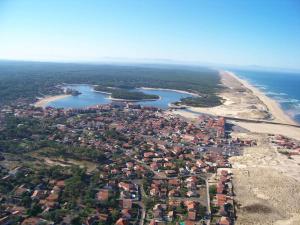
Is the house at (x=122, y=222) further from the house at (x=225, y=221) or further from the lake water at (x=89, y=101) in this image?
the lake water at (x=89, y=101)

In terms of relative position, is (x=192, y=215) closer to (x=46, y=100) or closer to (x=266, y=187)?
(x=266, y=187)

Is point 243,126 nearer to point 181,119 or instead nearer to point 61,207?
point 181,119

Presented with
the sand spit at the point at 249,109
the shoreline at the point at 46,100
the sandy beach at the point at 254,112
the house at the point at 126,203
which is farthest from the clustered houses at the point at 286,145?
the shoreline at the point at 46,100

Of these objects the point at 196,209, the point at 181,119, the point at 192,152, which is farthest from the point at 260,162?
the point at 181,119

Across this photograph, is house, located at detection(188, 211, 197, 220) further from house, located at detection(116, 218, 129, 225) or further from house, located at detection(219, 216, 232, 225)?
house, located at detection(116, 218, 129, 225)

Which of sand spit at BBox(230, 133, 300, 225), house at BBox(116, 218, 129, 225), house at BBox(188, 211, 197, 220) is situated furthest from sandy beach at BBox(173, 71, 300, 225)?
house at BBox(116, 218, 129, 225)

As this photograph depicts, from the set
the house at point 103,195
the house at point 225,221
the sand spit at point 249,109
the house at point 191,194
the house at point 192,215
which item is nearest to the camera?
the house at point 225,221
